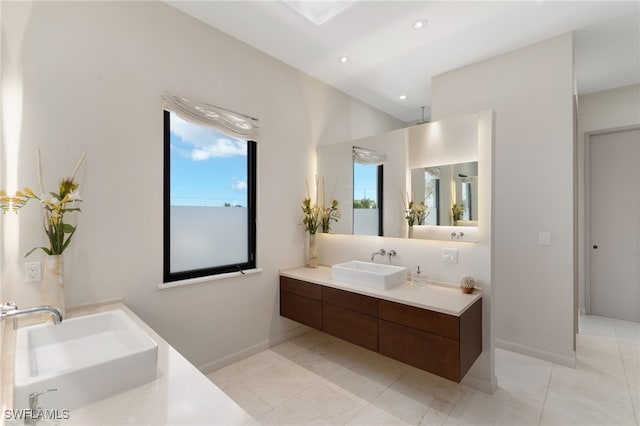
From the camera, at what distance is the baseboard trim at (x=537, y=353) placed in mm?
2648

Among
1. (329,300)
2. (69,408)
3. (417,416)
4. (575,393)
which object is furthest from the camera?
(329,300)

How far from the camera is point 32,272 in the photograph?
1747 mm

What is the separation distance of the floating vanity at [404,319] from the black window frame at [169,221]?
23.4 inches

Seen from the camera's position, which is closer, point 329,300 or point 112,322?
point 112,322

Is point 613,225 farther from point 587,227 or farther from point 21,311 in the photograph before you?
point 21,311

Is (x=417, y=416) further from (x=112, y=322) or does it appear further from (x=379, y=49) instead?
(x=379, y=49)

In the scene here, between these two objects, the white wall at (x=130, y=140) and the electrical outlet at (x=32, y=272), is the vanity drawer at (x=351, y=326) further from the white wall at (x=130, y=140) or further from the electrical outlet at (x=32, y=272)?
the electrical outlet at (x=32, y=272)

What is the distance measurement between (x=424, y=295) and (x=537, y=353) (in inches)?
61.5

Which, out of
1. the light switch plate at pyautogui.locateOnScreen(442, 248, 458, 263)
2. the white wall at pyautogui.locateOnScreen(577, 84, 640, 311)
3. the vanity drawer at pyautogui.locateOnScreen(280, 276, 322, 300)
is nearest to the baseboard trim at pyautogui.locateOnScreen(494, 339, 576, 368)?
the light switch plate at pyautogui.locateOnScreen(442, 248, 458, 263)

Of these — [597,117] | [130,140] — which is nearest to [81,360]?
[130,140]

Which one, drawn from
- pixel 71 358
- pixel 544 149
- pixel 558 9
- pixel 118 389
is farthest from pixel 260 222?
pixel 558 9

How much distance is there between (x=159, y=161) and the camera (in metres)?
2.27

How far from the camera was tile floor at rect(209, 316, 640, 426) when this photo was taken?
201 cm

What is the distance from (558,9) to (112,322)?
3.85 metres
